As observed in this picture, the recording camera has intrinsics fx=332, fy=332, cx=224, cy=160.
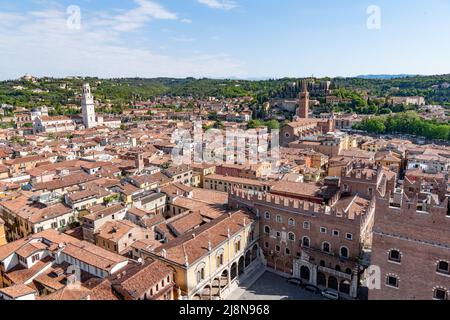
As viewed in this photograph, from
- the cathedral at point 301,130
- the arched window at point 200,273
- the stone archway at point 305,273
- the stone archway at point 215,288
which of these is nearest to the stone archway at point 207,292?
the stone archway at point 215,288

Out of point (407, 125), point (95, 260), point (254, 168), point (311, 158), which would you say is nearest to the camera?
point (95, 260)

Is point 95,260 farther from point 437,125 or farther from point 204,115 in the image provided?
point 204,115

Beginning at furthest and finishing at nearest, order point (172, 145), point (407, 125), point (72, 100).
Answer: point (72, 100), point (407, 125), point (172, 145)

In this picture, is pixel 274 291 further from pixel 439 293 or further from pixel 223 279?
pixel 439 293

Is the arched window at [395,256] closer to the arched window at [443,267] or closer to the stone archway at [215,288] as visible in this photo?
the arched window at [443,267]

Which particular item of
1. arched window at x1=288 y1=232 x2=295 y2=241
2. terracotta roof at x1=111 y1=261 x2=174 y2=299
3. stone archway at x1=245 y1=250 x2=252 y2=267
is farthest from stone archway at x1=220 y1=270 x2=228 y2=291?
arched window at x1=288 y1=232 x2=295 y2=241

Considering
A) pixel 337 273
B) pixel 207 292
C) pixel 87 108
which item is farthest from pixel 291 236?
pixel 87 108
